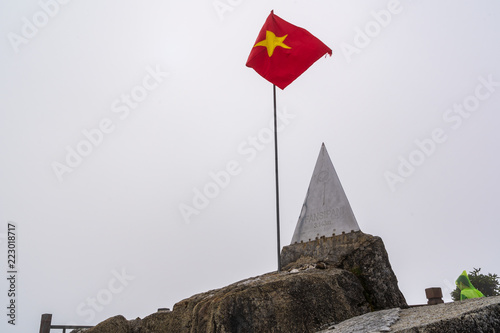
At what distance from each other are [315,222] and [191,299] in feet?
7.19

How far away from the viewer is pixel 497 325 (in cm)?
288

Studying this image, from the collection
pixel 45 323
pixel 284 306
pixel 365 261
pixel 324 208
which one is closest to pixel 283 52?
pixel 324 208

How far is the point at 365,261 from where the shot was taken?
558 centimetres

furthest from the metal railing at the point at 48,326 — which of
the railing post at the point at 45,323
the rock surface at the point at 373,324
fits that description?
the rock surface at the point at 373,324

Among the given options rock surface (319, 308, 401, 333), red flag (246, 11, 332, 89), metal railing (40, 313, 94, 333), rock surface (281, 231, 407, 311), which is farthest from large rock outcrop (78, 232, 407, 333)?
metal railing (40, 313, 94, 333)

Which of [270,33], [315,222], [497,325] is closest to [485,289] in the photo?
[315,222]

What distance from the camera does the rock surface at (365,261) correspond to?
5.32 metres

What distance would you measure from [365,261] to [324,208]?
1199 mm

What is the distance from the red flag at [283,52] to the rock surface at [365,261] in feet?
10.0

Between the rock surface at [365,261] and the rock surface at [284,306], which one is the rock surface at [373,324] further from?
the rock surface at [365,261]

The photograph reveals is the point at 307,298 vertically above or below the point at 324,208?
below

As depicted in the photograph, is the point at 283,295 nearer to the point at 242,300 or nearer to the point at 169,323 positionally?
the point at 242,300

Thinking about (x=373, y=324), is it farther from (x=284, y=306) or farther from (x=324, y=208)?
(x=324, y=208)

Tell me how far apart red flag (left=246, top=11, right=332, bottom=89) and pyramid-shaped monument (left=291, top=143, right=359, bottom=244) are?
159 centimetres
